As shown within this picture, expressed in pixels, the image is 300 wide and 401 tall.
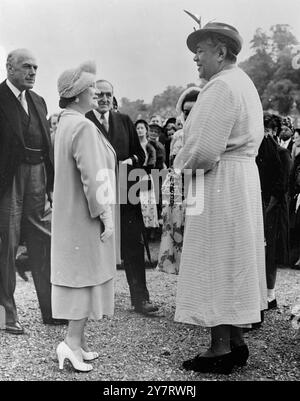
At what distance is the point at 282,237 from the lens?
5.65 meters

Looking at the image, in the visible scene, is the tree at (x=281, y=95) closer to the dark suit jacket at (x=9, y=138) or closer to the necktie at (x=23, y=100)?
the necktie at (x=23, y=100)

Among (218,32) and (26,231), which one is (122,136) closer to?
(26,231)

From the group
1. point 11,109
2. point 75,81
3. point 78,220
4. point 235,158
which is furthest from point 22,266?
point 235,158

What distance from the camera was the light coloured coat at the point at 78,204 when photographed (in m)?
3.22

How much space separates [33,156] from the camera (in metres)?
4.22

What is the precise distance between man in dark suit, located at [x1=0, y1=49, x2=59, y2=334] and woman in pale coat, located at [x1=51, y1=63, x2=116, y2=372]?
2.93 feet

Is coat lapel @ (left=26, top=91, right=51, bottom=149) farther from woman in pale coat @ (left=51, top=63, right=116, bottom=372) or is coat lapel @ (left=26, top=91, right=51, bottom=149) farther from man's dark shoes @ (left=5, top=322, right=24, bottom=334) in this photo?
man's dark shoes @ (left=5, top=322, right=24, bottom=334)

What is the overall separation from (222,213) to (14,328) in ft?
6.07

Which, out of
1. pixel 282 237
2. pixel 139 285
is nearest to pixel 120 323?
pixel 139 285

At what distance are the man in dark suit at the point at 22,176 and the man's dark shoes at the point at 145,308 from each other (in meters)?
0.73

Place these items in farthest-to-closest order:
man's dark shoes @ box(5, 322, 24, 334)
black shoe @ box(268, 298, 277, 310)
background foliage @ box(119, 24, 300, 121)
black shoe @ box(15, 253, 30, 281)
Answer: background foliage @ box(119, 24, 300, 121) < black shoe @ box(15, 253, 30, 281) < black shoe @ box(268, 298, 277, 310) < man's dark shoes @ box(5, 322, 24, 334)

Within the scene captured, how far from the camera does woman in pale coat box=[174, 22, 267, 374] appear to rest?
3.21 m

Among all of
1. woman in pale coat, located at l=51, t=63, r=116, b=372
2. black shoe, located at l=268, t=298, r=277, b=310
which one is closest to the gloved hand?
woman in pale coat, located at l=51, t=63, r=116, b=372
